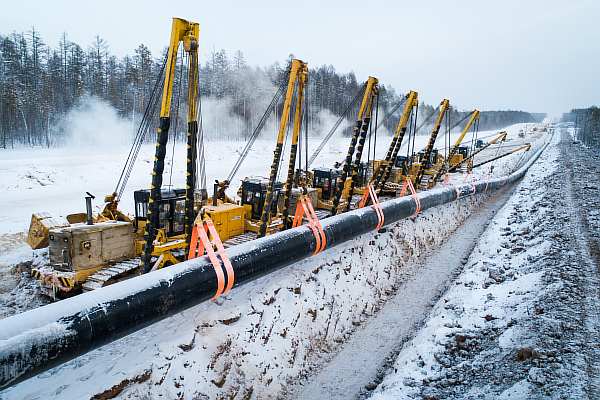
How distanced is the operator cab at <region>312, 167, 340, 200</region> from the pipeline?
1209 centimetres

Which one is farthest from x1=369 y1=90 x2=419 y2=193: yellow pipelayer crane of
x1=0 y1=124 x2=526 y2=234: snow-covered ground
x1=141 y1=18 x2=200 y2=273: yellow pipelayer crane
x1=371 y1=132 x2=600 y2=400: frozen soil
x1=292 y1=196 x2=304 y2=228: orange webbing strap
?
x1=141 y1=18 x2=200 y2=273: yellow pipelayer crane

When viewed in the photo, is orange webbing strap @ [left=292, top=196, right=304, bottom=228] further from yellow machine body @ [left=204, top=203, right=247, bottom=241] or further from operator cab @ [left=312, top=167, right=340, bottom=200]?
operator cab @ [left=312, top=167, right=340, bottom=200]

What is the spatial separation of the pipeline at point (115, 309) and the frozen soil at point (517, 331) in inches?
150

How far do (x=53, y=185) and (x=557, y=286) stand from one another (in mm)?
28750

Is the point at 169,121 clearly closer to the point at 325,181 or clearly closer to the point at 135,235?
the point at 135,235

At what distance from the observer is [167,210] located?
12.8 m

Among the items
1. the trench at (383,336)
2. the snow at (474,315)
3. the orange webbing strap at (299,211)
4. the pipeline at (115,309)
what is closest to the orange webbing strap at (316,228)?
the orange webbing strap at (299,211)

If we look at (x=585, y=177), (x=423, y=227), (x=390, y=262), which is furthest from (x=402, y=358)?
(x=585, y=177)

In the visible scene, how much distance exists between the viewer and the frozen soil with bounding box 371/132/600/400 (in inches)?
240

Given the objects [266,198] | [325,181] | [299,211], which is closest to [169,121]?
[299,211]

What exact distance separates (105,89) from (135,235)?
52.2 m

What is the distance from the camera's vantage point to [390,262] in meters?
14.3

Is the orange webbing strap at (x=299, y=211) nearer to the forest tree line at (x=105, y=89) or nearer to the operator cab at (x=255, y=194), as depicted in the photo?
the operator cab at (x=255, y=194)

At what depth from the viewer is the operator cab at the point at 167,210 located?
41.5 ft
